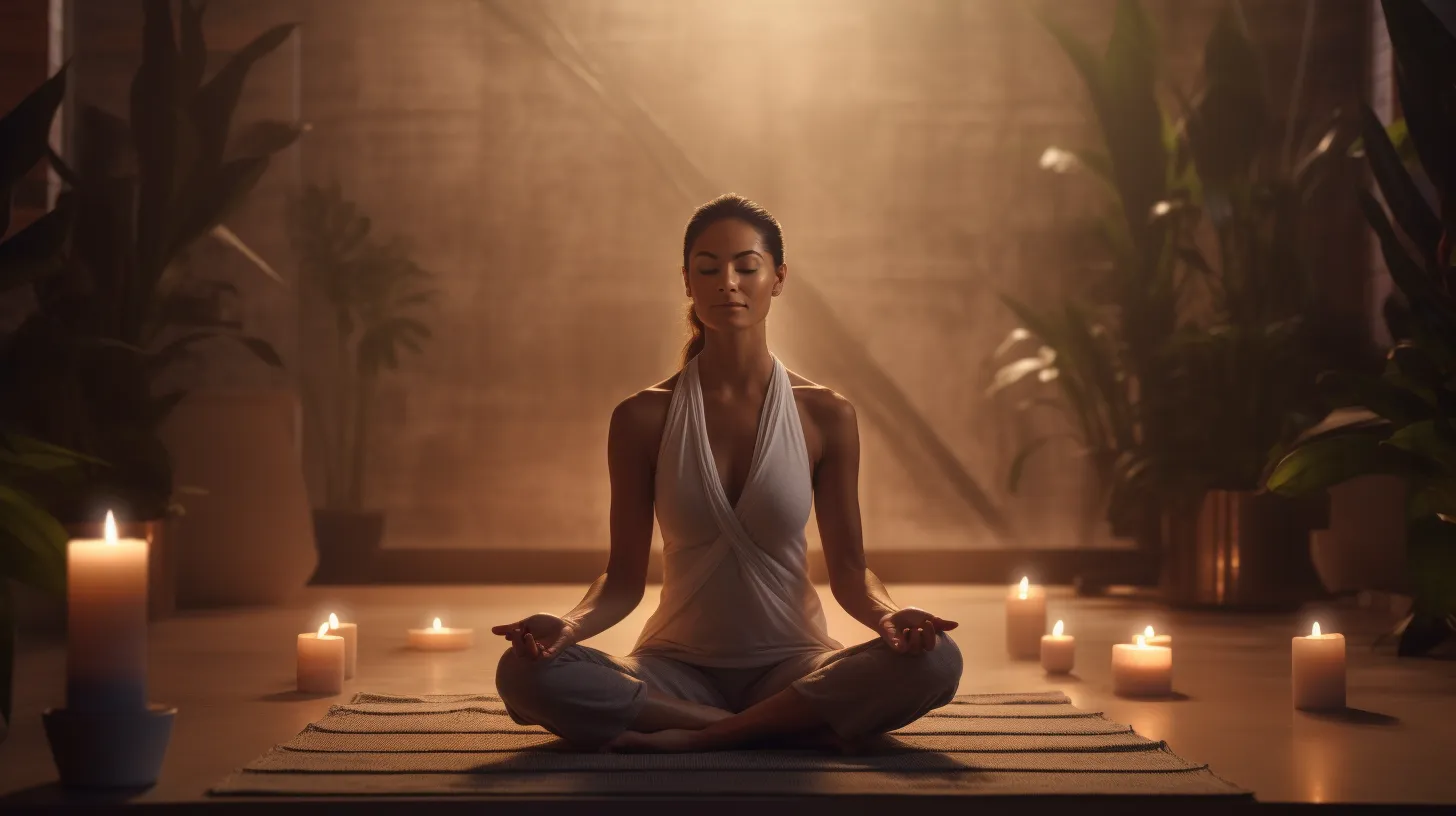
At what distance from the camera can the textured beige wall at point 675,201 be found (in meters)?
5.00

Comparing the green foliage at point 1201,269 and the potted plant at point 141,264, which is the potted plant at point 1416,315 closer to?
the green foliage at point 1201,269

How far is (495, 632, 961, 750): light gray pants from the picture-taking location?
5.63ft

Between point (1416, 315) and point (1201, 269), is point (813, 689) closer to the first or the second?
point (1416, 315)

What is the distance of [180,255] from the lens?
3.48 metres

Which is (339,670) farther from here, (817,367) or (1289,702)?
(817,367)

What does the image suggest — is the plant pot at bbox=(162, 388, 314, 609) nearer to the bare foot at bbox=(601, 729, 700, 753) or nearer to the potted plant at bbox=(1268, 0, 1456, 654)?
the bare foot at bbox=(601, 729, 700, 753)

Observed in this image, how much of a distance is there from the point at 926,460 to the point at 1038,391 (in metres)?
0.42

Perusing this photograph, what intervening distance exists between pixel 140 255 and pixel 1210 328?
8.17ft

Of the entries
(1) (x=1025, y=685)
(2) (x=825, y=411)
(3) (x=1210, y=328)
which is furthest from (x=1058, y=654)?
(3) (x=1210, y=328)

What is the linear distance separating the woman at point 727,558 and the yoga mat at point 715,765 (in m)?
0.05

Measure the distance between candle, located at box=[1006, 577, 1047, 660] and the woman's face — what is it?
1.20 m

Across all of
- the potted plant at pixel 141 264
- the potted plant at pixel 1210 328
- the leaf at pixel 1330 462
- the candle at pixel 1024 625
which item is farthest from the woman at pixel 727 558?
the potted plant at pixel 1210 328

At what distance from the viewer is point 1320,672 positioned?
2.27 m

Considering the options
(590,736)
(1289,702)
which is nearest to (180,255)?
(590,736)
